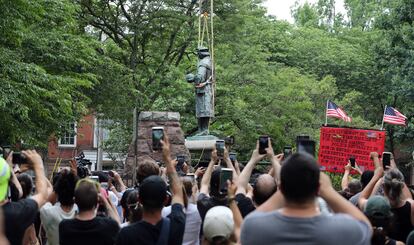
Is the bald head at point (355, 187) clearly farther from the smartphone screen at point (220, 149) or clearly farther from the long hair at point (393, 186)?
the long hair at point (393, 186)

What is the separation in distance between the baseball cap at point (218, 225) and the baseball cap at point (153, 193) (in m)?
0.38

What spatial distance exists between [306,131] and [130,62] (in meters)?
8.35

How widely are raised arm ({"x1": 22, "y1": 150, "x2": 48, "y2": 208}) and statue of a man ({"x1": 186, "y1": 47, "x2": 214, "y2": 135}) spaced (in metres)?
15.7

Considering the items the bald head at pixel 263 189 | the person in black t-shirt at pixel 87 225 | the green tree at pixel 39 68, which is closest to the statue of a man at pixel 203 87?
the green tree at pixel 39 68

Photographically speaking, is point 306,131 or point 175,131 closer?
point 175,131

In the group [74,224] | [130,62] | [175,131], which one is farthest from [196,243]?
[130,62]

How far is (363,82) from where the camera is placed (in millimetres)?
48656

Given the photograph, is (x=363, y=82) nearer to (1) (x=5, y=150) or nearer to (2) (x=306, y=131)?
(2) (x=306, y=131)

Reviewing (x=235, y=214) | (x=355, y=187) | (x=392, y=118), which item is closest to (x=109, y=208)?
(x=235, y=214)

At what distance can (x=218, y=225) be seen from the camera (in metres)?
5.27

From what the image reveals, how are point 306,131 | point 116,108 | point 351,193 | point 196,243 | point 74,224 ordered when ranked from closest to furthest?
point 74,224 → point 196,243 → point 351,193 → point 116,108 → point 306,131

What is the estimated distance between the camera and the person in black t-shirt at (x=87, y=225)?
18.8 ft

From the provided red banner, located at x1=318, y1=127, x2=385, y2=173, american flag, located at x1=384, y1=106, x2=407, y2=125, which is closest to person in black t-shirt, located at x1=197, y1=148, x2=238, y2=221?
red banner, located at x1=318, y1=127, x2=385, y2=173

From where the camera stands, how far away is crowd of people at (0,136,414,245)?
413cm
